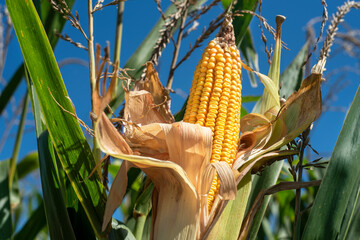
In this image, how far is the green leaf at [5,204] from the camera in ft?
3.77

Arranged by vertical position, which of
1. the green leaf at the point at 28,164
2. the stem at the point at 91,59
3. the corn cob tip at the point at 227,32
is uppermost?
the corn cob tip at the point at 227,32

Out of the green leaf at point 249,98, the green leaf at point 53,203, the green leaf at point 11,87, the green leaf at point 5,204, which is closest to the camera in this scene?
the green leaf at point 53,203

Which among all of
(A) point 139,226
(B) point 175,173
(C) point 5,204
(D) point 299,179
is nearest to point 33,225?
(C) point 5,204

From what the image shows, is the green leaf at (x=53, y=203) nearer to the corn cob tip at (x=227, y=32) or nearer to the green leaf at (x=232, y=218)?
the green leaf at (x=232, y=218)

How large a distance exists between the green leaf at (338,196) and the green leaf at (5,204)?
0.85 metres

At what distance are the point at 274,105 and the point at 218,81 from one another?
0.17 metres

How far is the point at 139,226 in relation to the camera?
3.40 feet

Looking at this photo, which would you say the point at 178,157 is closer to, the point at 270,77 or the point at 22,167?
the point at 270,77

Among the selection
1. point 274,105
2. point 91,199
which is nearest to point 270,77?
point 274,105

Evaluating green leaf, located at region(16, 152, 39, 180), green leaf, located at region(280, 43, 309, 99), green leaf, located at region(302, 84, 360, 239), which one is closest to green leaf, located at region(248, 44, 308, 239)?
green leaf, located at region(280, 43, 309, 99)

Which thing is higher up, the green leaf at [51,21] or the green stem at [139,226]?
the green leaf at [51,21]

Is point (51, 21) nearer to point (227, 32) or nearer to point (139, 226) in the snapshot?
point (227, 32)

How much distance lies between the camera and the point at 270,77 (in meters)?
1.06

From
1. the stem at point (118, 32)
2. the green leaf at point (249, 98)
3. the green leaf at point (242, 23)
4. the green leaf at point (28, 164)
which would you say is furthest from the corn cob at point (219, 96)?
the green leaf at point (28, 164)
